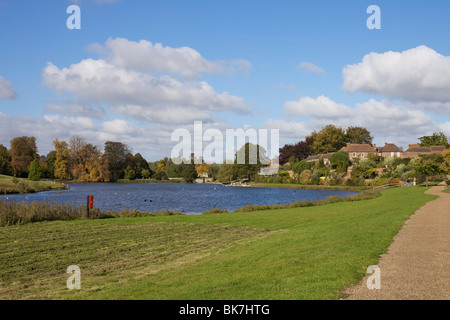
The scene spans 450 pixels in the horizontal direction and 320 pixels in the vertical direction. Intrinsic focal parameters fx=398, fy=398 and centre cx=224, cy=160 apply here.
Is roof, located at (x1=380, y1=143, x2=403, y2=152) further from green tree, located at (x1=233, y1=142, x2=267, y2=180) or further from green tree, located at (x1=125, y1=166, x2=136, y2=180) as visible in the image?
green tree, located at (x1=125, y1=166, x2=136, y2=180)

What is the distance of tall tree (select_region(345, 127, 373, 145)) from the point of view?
387 ft

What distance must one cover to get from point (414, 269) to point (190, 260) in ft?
19.7

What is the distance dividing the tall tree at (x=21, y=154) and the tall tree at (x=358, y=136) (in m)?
87.4

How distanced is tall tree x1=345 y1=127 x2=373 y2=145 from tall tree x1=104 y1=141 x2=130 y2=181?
7241 centimetres

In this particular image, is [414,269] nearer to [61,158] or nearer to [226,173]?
[226,173]

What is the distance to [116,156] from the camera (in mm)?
133125

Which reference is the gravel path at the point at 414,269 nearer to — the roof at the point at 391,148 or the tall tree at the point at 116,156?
the roof at the point at 391,148

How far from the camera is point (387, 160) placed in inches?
3034

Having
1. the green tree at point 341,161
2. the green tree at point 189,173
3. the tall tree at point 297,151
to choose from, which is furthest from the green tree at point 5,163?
the green tree at point 341,161

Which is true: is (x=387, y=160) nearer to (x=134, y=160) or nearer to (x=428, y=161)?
(x=428, y=161)

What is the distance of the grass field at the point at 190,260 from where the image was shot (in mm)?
8016

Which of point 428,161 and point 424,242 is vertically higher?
point 428,161

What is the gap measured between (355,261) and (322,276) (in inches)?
71.7

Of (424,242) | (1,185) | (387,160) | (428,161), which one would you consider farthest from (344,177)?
(424,242)
